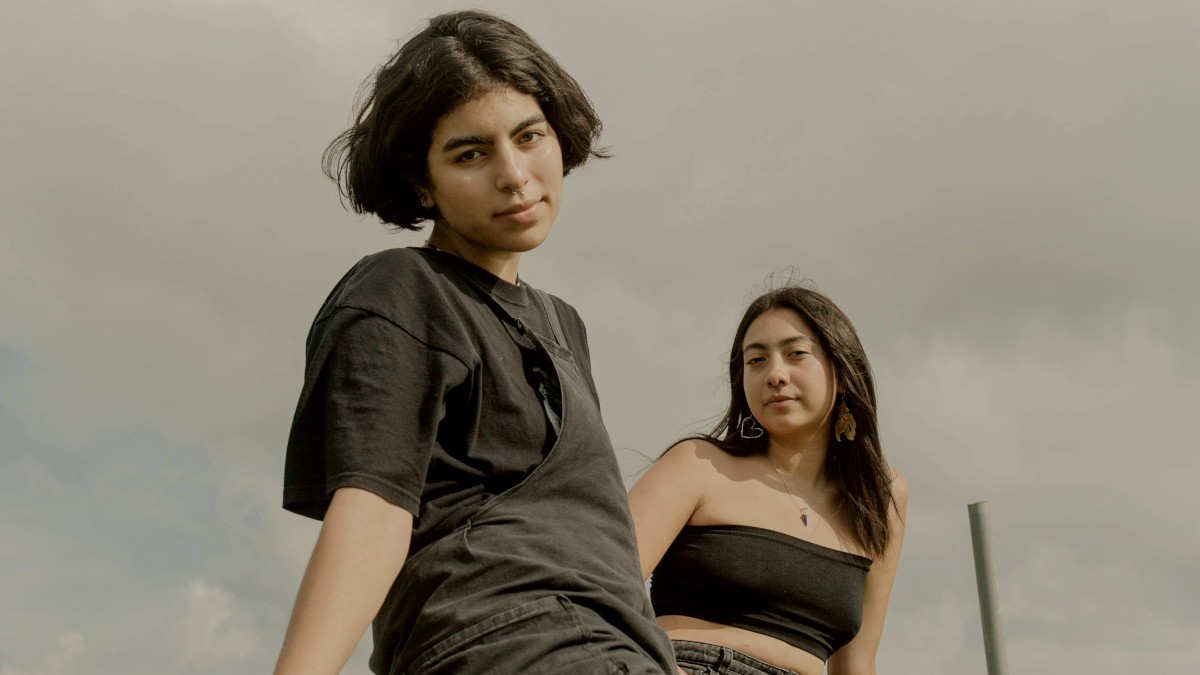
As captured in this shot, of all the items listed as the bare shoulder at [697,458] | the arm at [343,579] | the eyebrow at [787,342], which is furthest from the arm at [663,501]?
the arm at [343,579]

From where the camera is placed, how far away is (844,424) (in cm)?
456

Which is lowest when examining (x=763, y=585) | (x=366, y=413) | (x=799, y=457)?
(x=366, y=413)

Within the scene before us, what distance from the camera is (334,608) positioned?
1736 millimetres

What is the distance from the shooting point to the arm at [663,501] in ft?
13.3

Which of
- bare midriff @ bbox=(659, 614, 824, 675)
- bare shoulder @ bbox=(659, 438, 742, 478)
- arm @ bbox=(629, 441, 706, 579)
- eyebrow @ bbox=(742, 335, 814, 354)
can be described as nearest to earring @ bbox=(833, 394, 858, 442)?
eyebrow @ bbox=(742, 335, 814, 354)

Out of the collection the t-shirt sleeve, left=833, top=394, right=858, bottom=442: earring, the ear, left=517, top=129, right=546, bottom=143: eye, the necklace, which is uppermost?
left=833, top=394, right=858, bottom=442: earring

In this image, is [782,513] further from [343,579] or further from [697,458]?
[343,579]

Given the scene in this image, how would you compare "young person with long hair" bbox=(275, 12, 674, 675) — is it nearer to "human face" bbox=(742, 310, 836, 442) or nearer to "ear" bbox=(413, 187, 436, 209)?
"ear" bbox=(413, 187, 436, 209)

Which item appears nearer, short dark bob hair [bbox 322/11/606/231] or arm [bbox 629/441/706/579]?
short dark bob hair [bbox 322/11/606/231]

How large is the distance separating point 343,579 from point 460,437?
1.07 ft

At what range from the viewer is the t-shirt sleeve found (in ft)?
6.15

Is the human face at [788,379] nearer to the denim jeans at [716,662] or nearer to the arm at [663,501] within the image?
the arm at [663,501]

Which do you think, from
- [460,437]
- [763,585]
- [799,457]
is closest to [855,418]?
[799,457]

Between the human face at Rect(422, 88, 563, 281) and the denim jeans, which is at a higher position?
the human face at Rect(422, 88, 563, 281)
